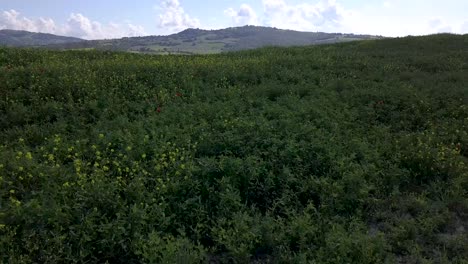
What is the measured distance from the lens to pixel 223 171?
23.0 ft

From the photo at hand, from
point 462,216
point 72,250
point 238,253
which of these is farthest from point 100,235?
point 462,216

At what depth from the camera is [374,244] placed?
567 cm

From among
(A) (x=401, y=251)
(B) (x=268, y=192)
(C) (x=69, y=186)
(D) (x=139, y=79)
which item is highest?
(D) (x=139, y=79)

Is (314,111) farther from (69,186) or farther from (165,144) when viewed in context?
(69,186)

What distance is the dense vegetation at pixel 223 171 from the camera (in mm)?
5371

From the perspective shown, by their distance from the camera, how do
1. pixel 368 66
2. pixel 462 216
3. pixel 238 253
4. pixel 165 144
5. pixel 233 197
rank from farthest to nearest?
pixel 368 66
pixel 165 144
pixel 462 216
pixel 233 197
pixel 238 253

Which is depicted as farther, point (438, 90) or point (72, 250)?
point (438, 90)

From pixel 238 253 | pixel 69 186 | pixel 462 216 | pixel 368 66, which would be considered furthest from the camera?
pixel 368 66

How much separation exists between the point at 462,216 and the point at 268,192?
3600 millimetres

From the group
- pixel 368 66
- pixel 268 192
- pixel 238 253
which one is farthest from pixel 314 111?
pixel 368 66

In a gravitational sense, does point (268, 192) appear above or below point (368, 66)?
below

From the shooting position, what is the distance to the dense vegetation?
17.6 feet

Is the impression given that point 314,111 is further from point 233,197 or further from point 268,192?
point 233,197

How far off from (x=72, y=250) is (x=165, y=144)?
10.3 ft
